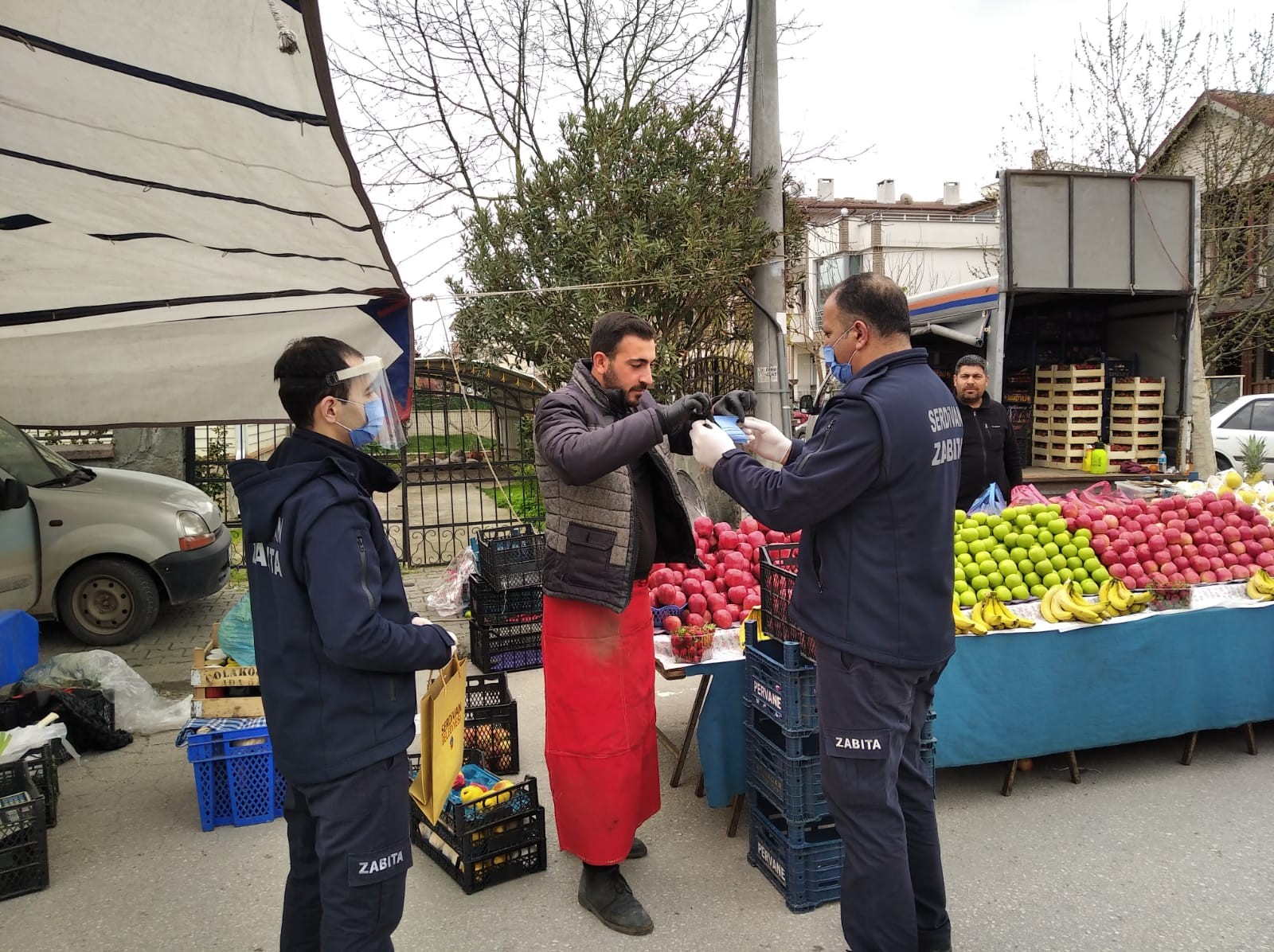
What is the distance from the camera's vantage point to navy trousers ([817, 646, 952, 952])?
8.23ft

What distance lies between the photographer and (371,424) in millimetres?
2467

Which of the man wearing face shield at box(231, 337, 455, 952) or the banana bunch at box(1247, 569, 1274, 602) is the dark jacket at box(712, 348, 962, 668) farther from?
the banana bunch at box(1247, 569, 1274, 602)

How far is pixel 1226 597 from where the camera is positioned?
Answer: 4.51m

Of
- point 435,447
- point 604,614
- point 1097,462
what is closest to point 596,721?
point 604,614

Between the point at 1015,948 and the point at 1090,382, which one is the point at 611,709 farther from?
the point at 1090,382

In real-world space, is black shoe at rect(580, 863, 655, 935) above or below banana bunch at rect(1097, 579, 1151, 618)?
below

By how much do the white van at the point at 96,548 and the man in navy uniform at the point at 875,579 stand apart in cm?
600

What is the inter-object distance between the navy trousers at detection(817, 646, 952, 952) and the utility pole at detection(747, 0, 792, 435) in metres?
5.61

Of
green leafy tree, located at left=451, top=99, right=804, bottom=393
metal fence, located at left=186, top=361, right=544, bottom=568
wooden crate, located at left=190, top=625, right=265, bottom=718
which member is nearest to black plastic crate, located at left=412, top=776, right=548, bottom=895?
wooden crate, located at left=190, top=625, right=265, bottom=718

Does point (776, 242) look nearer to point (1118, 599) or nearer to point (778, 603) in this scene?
point (1118, 599)

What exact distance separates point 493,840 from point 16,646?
3.15 m

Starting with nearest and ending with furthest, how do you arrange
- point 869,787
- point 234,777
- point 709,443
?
point 869,787
point 709,443
point 234,777

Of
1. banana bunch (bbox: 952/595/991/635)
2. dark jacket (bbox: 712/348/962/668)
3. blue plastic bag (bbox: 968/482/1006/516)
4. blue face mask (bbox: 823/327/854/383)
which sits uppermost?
blue face mask (bbox: 823/327/854/383)

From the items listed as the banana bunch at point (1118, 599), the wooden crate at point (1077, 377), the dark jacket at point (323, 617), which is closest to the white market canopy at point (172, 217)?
the dark jacket at point (323, 617)
